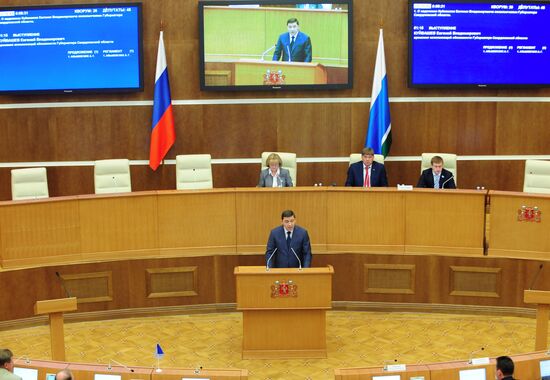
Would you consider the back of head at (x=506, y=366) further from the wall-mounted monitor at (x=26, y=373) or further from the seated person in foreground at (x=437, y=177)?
the seated person in foreground at (x=437, y=177)

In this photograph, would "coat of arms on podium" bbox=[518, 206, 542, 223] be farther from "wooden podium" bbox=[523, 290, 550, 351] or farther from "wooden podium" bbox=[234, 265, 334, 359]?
"wooden podium" bbox=[234, 265, 334, 359]

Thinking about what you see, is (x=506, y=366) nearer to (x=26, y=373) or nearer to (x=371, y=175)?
(x=26, y=373)

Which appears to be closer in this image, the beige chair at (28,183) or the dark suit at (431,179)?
the dark suit at (431,179)

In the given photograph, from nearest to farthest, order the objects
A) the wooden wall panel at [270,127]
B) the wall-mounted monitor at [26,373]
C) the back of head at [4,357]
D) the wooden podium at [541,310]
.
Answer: the back of head at [4,357], the wall-mounted monitor at [26,373], the wooden podium at [541,310], the wooden wall panel at [270,127]

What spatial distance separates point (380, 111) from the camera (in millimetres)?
9820

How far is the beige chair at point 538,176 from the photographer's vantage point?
30.2 feet

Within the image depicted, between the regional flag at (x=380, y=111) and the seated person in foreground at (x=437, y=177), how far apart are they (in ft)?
3.63

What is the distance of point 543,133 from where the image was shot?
1004 centimetres

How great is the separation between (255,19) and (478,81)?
8.95ft

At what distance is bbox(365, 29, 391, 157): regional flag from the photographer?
9.77 meters

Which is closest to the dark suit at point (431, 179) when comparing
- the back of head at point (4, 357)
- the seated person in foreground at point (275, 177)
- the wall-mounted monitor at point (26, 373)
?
the seated person in foreground at point (275, 177)

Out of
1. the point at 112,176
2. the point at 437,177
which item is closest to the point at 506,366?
the point at 437,177

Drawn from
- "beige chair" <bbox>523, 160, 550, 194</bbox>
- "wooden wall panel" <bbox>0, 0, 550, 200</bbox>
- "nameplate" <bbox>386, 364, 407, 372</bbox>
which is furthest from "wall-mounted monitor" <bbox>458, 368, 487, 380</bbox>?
"wooden wall panel" <bbox>0, 0, 550, 200</bbox>

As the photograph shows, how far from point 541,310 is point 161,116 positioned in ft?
16.9
